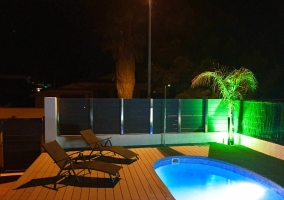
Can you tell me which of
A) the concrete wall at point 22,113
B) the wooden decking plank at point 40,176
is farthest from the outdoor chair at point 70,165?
the concrete wall at point 22,113

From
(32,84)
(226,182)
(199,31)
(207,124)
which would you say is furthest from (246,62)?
(32,84)

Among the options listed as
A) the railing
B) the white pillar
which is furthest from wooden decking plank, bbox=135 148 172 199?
the white pillar

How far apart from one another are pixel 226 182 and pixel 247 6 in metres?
15.4

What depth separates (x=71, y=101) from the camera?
10273 millimetres

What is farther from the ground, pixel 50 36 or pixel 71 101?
pixel 50 36

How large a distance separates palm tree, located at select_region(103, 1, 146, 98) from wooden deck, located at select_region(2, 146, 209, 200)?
12233 millimetres

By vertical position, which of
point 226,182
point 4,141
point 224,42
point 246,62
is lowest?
point 226,182

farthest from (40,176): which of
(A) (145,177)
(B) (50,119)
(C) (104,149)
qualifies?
(B) (50,119)

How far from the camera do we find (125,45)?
2014cm

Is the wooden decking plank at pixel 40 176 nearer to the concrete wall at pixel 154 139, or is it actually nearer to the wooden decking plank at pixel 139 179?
the concrete wall at pixel 154 139

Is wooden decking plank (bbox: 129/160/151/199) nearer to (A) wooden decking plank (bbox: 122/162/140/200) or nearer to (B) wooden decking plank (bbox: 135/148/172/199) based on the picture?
(A) wooden decking plank (bbox: 122/162/140/200)

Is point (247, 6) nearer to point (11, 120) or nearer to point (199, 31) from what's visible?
point (199, 31)

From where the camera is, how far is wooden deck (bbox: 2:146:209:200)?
5.64 meters

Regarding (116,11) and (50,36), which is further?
(50,36)
